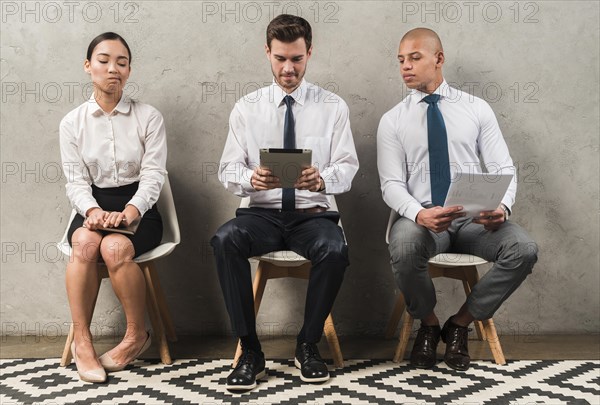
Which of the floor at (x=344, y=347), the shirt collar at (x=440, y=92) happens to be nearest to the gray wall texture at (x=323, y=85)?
the floor at (x=344, y=347)

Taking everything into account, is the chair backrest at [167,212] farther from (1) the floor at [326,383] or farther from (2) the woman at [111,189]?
(1) the floor at [326,383]

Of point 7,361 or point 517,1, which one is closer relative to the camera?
point 7,361

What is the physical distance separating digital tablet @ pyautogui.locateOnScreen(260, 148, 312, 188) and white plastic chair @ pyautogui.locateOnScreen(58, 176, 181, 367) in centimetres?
66

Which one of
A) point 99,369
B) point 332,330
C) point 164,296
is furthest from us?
point 164,296

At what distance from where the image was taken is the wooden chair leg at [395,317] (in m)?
3.18

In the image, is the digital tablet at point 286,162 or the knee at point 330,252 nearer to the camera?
the digital tablet at point 286,162

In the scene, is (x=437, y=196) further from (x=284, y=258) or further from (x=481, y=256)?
(x=284, y=258)

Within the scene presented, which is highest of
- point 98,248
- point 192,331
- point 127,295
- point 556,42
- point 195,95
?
point 556,42

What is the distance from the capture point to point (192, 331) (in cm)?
343

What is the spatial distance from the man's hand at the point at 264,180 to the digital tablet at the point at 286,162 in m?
0.04

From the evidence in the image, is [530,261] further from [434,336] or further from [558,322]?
[558,322]

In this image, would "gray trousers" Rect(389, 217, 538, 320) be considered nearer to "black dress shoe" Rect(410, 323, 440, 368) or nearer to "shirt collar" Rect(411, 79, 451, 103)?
"black dress shoe" Rect(410, 323, 440, 368)

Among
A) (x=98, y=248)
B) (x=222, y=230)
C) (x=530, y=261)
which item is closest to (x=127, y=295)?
(x=98, y=248)

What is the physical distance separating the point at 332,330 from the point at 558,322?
1293 mm
